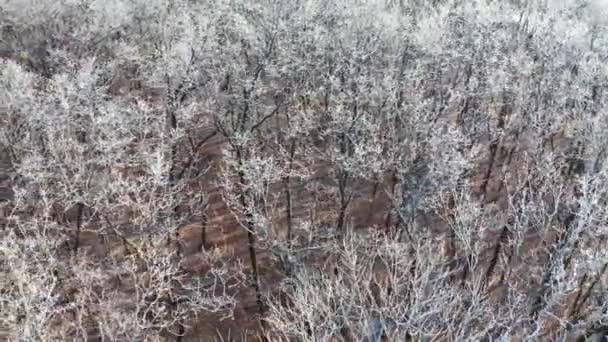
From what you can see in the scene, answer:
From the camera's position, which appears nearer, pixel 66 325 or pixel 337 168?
pixel 66 325

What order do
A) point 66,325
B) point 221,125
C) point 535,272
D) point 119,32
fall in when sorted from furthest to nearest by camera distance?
1. point 119,32
2. point 221,125
3. point 535,272
4. point 66,325

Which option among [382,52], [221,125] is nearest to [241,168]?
[221,125]

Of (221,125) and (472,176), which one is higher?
(221,125)

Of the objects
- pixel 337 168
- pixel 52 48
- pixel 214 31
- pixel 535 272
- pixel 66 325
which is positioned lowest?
pixel 66 325

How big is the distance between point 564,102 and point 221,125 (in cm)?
1760

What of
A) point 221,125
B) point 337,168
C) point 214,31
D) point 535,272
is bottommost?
point 535,272

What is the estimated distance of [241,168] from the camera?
22109 millimetres

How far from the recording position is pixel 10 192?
96.3 feet

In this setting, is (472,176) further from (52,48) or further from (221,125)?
(52,48)

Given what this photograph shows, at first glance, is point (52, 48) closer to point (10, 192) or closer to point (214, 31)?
point (10, 192)

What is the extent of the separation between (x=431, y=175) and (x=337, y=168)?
5.09 m

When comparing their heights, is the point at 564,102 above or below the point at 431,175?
above

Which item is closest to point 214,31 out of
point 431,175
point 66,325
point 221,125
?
point 221,125

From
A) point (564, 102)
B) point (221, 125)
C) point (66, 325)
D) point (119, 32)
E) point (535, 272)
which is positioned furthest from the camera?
point (119, 32)
